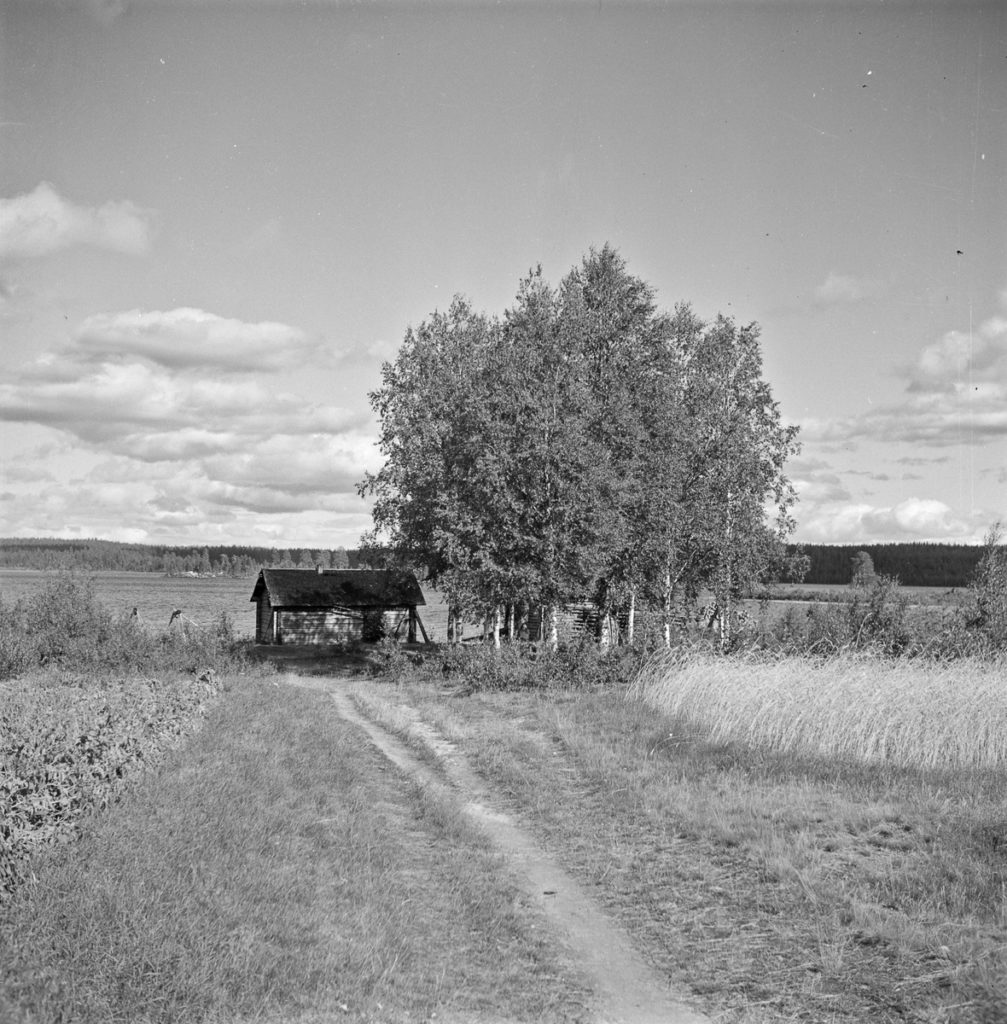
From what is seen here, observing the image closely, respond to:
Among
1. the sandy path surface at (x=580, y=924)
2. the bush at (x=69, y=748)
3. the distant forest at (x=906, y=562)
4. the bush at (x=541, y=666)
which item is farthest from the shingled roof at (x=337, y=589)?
the distant forest at (x=906, y=562)

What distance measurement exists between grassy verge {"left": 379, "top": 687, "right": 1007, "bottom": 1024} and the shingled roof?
1118 inches

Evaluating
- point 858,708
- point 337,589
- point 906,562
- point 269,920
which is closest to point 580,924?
point 269,920

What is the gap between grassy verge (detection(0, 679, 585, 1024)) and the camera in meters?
6.32

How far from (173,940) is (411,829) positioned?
502 cm

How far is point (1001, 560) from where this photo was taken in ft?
84.1

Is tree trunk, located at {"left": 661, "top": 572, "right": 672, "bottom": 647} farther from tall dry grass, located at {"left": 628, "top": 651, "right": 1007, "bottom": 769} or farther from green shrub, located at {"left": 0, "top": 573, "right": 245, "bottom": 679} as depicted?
green shrub, located at {"left": 0, "top": 573, "right": 245, "bottom": 679}

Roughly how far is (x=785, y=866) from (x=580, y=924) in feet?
8.13

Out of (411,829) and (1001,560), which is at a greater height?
(1001,560)

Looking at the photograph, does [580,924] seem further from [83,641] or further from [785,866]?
[83,641]

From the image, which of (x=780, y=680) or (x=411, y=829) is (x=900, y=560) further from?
(x=411, y=829)

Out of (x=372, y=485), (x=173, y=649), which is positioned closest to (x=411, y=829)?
(x=173, y=649)

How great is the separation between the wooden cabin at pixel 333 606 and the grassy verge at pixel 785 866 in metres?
28.6

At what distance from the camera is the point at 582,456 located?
88.9ft

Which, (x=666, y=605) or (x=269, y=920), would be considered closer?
(x=269, y=920)
